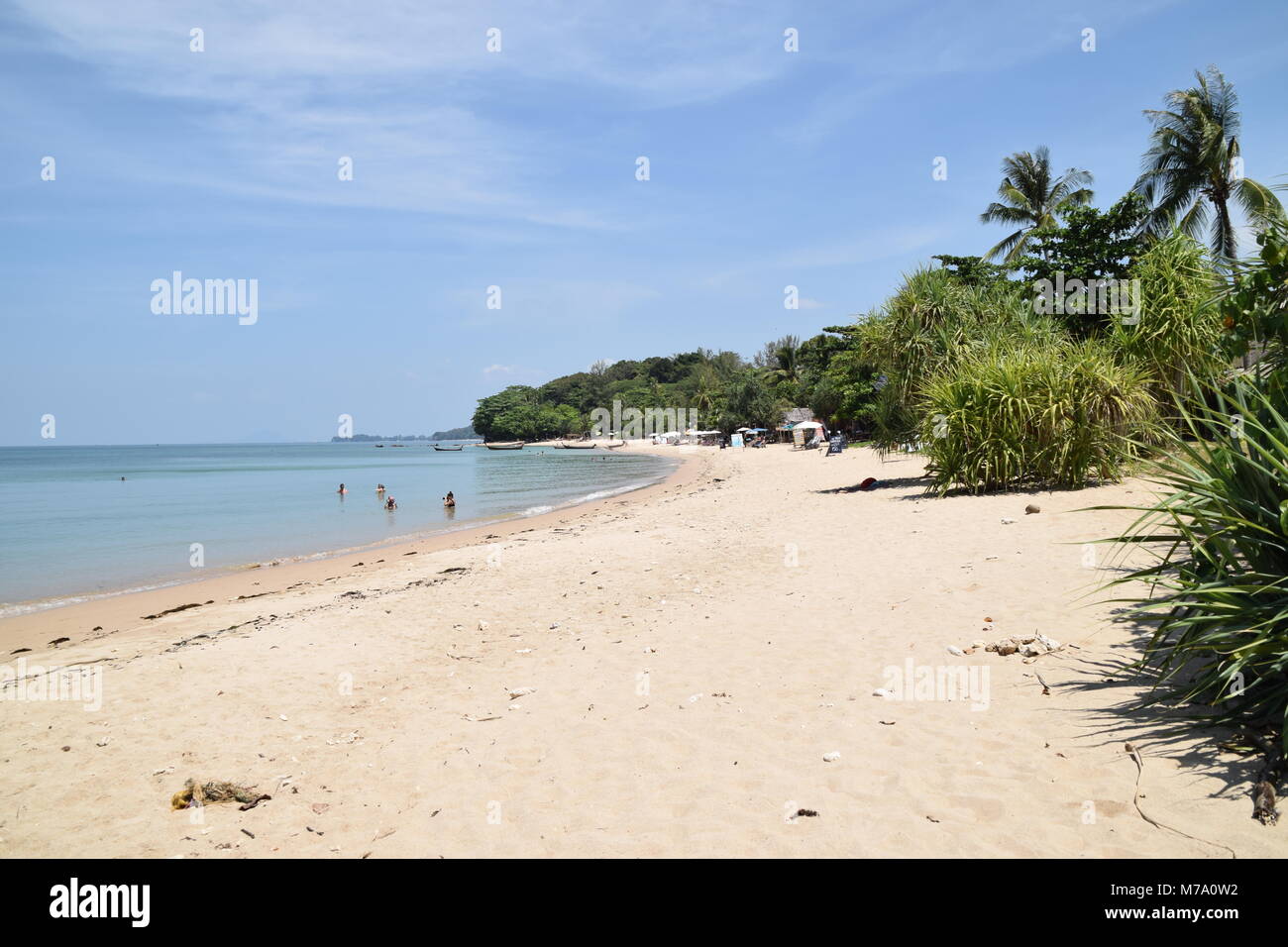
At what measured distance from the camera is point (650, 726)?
16.0ft

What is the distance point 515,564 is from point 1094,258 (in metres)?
20.2

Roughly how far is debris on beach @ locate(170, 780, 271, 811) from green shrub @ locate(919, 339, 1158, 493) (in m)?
13.1

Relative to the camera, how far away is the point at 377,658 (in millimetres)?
7113

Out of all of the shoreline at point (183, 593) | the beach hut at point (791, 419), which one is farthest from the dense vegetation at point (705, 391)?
the shoreline at point (183, 593)

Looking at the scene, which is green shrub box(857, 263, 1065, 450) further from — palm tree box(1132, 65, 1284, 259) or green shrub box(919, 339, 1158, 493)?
palm tree box(1132, 65, 1284, 259)

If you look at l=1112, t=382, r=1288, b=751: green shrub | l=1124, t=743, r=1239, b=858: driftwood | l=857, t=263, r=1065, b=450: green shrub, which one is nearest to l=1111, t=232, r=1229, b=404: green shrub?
l=857, t=263, r=1065, b=450: green shrub

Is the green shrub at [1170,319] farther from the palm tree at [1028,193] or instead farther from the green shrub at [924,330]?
the palm tree at [1028,193]

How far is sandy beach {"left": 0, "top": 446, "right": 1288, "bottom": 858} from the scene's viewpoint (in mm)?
3395

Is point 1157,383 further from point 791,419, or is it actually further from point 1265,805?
point 791,419

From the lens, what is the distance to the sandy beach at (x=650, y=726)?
11.1ft

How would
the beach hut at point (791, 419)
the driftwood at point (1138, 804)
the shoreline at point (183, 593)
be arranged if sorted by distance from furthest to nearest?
the beach hut at point (791, 419) → the shoreline at point (183, 593) → the driftwood at point (1138, 804)

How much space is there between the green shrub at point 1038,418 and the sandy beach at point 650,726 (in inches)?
144
